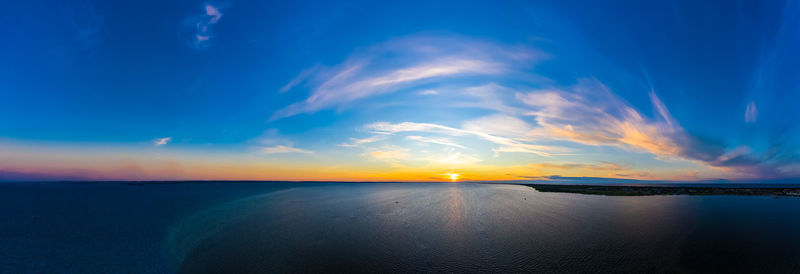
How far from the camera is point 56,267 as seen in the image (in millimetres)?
19656

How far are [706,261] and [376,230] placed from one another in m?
30.1

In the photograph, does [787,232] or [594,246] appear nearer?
[594,246]

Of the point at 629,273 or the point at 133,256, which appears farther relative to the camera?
the point at 133,256

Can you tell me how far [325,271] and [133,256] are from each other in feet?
58.5

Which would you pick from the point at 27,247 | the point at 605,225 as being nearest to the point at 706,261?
the point at 605,225

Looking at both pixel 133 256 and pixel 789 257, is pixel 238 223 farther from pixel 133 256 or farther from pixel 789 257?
pixel 789 257

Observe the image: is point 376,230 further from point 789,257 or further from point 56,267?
point 789,257

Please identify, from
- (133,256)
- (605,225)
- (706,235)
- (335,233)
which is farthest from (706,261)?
(133,256)

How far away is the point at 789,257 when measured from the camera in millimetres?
20906

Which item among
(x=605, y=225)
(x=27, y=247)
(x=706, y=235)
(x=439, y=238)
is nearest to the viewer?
(x=27, y=247)

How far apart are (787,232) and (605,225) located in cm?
1735

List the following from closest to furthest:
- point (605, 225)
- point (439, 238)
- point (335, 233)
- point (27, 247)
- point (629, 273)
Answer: point (629, 273) → point (27, 247) → point (439, 238) → point (335, 233) → point (605, 225)

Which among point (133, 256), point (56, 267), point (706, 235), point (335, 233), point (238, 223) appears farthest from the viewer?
point (238, 223)

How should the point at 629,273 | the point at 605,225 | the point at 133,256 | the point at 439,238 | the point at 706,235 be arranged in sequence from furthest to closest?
the point at 605,225 → the point at 439,238 → the point at 706,235 → the point at 133,256 → the point at 629,273
